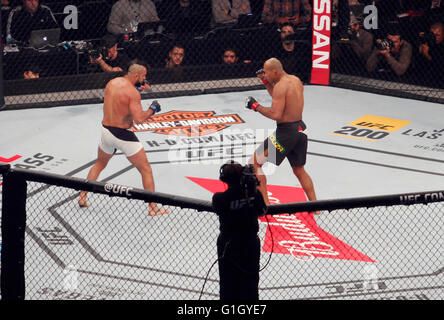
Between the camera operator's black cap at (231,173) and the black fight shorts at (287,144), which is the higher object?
the camera operator's black cap at (231,173)

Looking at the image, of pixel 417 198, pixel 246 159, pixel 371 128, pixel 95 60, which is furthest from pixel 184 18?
pixel 417 198

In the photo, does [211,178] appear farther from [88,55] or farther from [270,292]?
[88,55]

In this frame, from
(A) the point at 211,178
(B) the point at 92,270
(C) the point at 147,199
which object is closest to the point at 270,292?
(B) the point at 92,270

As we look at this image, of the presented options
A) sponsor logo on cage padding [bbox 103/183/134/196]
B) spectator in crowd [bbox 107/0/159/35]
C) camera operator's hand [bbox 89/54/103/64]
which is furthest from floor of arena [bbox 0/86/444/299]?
sponsor logo on cage padding [bbox 103/183/134/196]

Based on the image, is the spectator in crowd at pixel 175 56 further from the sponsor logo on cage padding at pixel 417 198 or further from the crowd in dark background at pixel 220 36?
the sponsor logo on cage padding at pixel 417 198

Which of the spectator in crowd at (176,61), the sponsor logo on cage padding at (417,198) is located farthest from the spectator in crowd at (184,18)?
the sponsor logo on cage padding at (417,198)

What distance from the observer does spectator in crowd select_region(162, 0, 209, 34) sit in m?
11.0

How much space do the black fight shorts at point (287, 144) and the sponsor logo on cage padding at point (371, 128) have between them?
2333 mm

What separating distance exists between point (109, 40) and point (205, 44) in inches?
53.0

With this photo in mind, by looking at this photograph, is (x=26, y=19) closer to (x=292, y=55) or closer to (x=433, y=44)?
(x=292, y=55)

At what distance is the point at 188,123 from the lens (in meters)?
9.43

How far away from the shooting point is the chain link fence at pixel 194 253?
5344 millimetres

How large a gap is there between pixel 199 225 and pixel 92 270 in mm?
1218

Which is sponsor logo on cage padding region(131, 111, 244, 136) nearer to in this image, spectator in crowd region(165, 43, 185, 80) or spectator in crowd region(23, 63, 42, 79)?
spectator in crowd region(165, 43, 185, 80)
